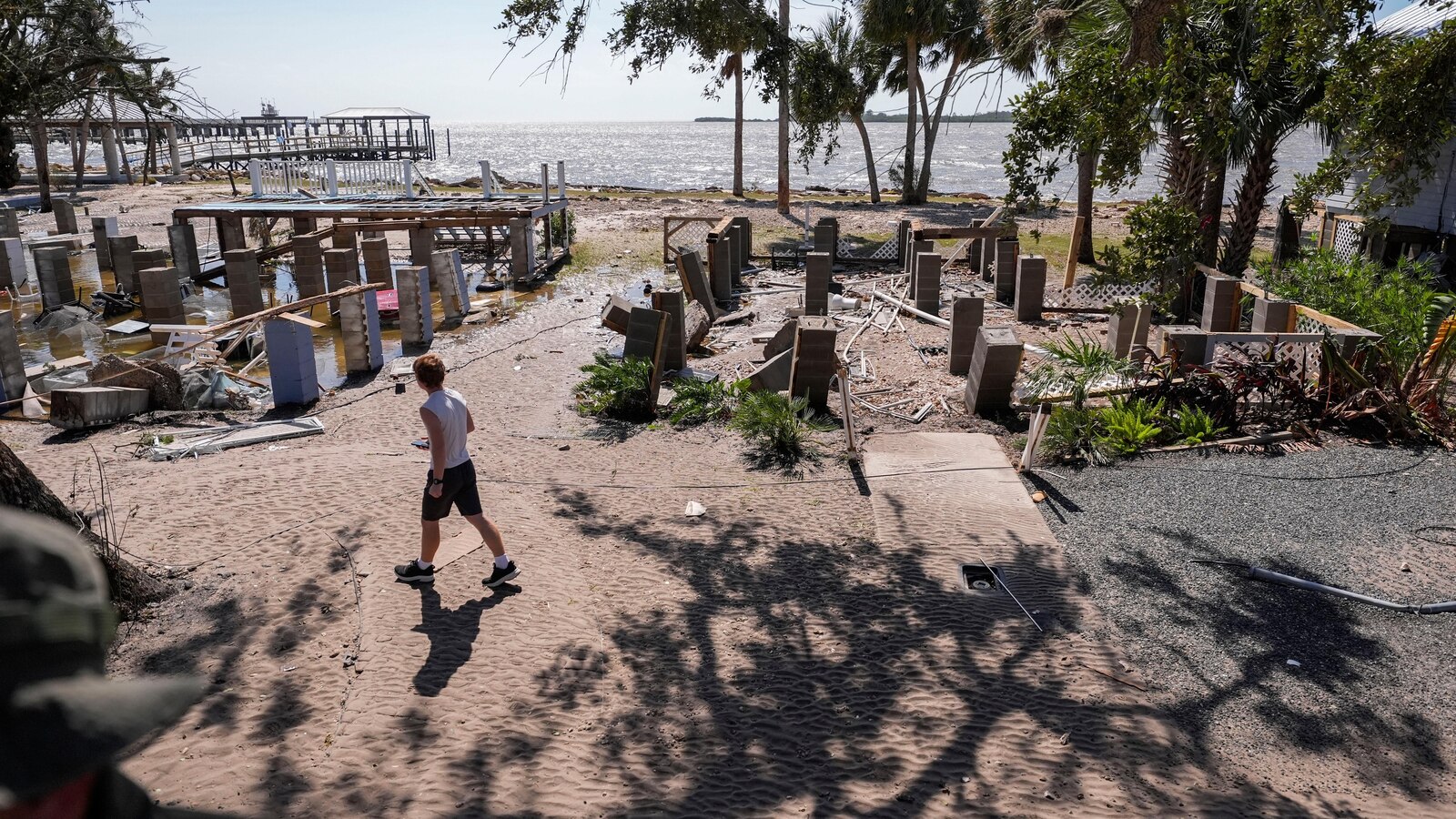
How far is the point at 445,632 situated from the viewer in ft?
19.7

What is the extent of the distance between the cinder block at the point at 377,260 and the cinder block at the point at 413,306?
3.19 m

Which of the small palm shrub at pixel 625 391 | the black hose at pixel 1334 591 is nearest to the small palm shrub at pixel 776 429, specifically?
the small palm shrub at pixel 625 391

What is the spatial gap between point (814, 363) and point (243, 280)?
522 inches

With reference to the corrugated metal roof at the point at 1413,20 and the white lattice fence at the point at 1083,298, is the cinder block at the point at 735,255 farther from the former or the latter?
the corrugated metal roof at the point at 1413,20

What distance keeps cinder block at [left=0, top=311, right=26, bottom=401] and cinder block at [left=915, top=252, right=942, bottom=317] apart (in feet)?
45.2

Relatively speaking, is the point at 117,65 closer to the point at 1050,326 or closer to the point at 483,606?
the point at 483,606

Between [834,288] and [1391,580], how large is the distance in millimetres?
14939

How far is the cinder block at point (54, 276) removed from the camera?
20.5 m

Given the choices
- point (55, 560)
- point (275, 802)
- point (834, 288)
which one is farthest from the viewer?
point (834, 288)

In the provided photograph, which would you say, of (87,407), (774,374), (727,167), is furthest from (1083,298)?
(727,167)

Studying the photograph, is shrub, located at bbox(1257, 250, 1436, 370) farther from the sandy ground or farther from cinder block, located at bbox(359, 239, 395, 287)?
cinder block, located at bbox(359, 239, 395, 287)

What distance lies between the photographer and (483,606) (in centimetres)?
639

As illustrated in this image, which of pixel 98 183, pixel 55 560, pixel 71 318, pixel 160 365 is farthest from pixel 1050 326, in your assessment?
pixel 98 183

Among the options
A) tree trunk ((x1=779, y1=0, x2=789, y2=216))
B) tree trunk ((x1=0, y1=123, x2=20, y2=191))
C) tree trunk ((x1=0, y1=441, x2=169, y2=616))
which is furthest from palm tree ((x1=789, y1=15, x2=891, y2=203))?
tree trunk ((x1=0, y1=123, x2=20, y2=191))
